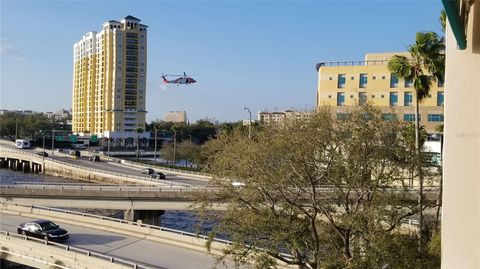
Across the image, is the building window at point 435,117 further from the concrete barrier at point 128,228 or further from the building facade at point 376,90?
the concrete barrier at point 128,228

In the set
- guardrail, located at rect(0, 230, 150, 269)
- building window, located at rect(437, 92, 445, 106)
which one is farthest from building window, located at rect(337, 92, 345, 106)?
guardrail, located at rect(0, 230, 150, 269)

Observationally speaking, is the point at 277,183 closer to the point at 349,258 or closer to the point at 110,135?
the point at 349,258

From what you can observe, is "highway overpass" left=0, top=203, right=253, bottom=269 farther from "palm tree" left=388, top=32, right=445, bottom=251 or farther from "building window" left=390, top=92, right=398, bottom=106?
"building window" left=390, top=92, right=398, bottom=106

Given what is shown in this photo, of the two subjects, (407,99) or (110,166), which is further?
(110,166)

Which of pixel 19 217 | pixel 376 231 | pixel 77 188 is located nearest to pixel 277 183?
pixel 376 231

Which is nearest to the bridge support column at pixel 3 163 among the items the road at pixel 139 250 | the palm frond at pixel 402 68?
the road at pixel 139 250

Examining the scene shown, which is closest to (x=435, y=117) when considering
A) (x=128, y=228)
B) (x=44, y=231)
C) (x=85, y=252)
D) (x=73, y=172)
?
(x=128, y=228)

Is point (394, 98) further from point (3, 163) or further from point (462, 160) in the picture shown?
point (3, 163)
